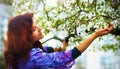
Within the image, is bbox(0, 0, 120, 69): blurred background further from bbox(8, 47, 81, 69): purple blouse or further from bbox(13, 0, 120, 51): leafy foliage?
bbox(8, 47, 81, 69): purple blouse

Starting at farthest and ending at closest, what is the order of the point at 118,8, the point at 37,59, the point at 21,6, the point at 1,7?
the point at 1,7 → the point at 21,6 → the point at 118,8 → the point at 37,59

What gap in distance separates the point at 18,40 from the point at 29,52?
0.04 meters

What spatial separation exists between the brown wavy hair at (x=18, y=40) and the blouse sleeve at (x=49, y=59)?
2 cm

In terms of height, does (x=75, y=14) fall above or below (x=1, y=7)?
below

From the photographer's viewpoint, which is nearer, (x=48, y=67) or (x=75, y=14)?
(x=48, y=67)

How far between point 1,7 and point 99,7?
1.71 feet

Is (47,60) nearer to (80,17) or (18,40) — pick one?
(18,40)

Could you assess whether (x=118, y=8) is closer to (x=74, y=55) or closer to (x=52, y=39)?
(x=52, y=39)

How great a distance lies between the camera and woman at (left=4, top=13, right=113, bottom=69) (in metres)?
0.87

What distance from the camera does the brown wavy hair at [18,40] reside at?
2.87 ft

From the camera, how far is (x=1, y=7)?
1.56 meters

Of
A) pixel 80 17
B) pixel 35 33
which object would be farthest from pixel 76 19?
pixel 35 33

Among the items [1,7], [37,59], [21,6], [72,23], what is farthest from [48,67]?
[1,7]

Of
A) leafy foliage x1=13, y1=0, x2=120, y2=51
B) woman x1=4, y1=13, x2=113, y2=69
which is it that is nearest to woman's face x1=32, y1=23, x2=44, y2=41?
woman x1=4, y1=13, x2=113, y2=69
